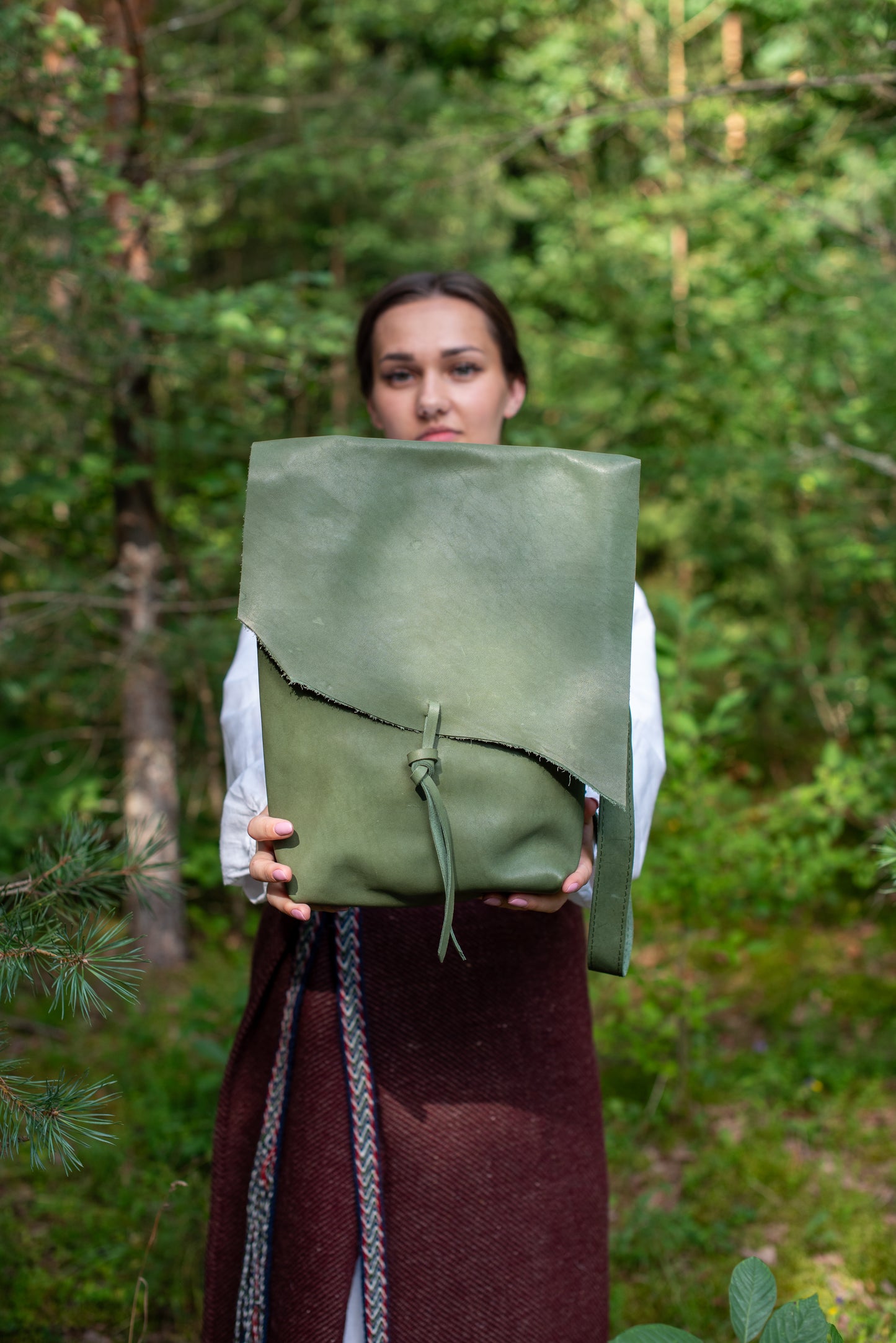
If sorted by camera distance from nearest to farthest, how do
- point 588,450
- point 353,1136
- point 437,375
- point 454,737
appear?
point 454,737 < point 353,1136 < point 437,375 < point 588,450

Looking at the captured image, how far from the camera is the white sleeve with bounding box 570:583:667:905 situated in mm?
1429

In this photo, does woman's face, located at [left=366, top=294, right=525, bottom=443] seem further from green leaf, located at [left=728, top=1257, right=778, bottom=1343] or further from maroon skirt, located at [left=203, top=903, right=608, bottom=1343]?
green leaf, located at [left=728, top=1257, right=778, bottom=1343]

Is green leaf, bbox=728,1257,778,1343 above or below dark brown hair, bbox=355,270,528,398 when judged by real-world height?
below

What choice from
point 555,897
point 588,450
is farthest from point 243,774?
point 588,450

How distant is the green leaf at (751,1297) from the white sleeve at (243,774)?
78 centimetres

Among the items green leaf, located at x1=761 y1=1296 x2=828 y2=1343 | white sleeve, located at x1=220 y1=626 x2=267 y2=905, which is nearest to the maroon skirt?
white sleeve, located at x1=220 y1=626 x2=267 y2=905

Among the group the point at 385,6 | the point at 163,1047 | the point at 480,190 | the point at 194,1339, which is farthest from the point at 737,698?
the point at 385,6

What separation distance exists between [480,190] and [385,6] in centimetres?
130

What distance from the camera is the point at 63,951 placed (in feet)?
4.05

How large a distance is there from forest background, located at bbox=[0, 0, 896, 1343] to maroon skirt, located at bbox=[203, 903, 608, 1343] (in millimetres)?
348

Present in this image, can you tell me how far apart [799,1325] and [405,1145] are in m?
0.56

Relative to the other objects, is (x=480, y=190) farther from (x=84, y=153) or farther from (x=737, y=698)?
(x=737, y=698)

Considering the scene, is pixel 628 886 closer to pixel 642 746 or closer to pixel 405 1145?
pixel 642 746

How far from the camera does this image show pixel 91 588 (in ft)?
13.6
